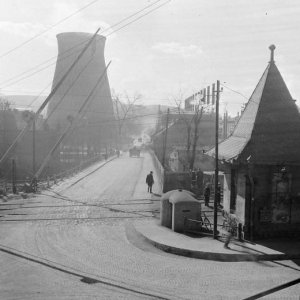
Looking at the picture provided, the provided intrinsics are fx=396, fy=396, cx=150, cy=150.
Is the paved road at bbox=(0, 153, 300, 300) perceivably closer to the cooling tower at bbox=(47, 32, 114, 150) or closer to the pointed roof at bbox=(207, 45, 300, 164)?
the pointed roof at bbox=(207, 45, 300, 164)

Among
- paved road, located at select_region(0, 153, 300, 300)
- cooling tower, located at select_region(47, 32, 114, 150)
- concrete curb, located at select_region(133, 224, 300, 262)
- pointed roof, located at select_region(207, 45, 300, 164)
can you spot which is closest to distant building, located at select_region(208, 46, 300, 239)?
pointed roof, located at select_region(207, 45, 300, 164)

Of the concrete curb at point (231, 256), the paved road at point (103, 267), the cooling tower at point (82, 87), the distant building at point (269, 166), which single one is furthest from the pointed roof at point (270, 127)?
the cooling tower at point (82, 87)

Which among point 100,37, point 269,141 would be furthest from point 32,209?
point 100,37

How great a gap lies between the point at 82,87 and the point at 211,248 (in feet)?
210

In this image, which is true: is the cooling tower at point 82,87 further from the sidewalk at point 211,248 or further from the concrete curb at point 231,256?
the concrete curb at point 231,256

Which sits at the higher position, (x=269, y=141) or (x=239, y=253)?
(x=269, y=141)

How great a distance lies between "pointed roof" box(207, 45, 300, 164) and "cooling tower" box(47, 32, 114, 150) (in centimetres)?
5207

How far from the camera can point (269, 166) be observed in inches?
626

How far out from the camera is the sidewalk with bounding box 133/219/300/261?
1362cm

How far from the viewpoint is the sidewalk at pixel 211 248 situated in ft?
44.7

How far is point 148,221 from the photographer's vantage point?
19234 mm

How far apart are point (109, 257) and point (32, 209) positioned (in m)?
9.86

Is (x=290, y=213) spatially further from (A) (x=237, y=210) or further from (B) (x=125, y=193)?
(B) (x=125, y=193)

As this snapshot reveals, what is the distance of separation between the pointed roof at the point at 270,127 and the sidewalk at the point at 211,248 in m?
3.29
